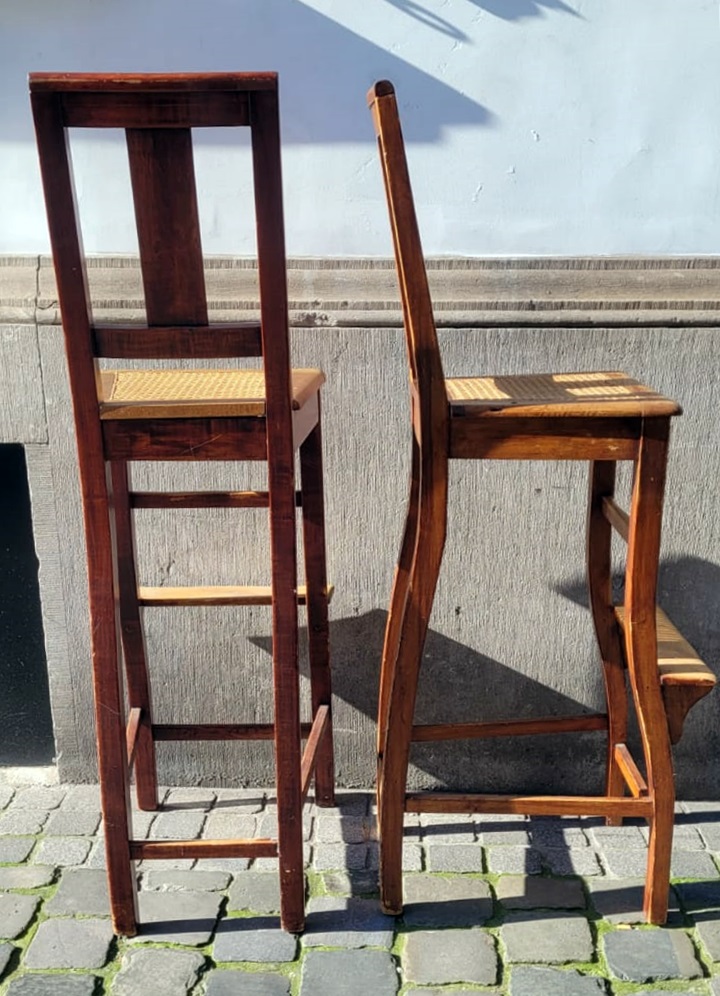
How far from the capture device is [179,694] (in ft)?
10.0

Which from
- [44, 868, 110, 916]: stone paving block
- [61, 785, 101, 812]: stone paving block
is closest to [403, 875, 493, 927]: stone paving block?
[44, 868, 110, 916]: stone paving block

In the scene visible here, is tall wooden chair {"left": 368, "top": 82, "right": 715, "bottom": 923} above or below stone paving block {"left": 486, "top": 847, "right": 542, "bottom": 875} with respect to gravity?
above

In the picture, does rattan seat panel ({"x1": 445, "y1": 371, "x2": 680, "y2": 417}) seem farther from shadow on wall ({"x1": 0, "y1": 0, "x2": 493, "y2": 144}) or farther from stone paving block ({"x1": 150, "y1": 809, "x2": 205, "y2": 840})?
stone paving block ({"x1": 150, "y1": 809, "x2": 205, "y2": 840})

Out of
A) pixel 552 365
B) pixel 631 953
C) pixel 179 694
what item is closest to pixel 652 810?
pixel 631 953

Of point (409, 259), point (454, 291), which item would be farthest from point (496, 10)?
point (409, 259)

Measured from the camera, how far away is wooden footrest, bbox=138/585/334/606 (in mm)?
2715

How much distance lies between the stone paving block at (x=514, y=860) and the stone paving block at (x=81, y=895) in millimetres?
896

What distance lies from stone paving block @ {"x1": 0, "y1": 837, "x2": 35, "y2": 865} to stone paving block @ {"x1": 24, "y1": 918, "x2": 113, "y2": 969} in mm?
291

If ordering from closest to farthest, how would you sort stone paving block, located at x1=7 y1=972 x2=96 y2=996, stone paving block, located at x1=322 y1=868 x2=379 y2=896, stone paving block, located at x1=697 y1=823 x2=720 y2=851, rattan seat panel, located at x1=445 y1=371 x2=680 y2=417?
1. rattan seat panel, located at x1=445 y1=371 x2=680 y2=417
2. stone paving block, located at x1=7 y1=972 x2=96 y2=996
3. stone paving block, located at x1=322 y1=868 x2=379 y2=896
4. stone paving block, located at x1=697 y1=823 x2=720 y2=851

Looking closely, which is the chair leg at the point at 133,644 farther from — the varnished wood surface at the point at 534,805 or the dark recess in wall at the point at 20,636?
the varnished wood surface at the point at 534,805

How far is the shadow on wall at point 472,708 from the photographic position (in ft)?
9.81

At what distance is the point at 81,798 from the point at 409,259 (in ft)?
5.81

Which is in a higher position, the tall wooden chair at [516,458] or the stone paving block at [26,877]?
the tall wooden chair at [516,458]

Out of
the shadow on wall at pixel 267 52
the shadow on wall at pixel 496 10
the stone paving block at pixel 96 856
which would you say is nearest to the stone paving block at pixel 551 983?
the stone paving block at pixel 96 856
